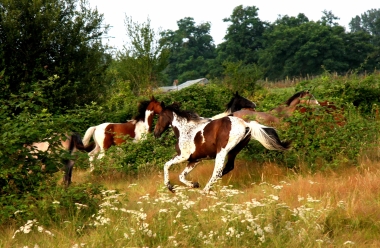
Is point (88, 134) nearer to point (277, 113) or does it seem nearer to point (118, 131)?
point (118, 131)

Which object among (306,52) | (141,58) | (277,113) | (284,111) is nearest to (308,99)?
(284,111)

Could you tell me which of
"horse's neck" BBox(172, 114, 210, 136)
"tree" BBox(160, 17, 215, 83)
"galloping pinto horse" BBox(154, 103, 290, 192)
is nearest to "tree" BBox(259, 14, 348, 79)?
"tree" BBox(160, 17, 215, 83)

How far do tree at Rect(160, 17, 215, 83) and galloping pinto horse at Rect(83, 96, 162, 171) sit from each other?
6982cm

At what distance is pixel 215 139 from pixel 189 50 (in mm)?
88414

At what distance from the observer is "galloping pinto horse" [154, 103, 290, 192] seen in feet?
31.1

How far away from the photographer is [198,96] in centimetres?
1667

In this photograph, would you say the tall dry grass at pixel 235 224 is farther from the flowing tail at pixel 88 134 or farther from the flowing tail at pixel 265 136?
the flowing tail at pixel 88 134

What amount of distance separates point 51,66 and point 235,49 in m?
65.6

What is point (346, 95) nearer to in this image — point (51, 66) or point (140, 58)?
point (51, 66)

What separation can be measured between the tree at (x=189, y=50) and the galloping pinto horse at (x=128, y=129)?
229 ft

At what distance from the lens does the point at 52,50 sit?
18641 millimetres

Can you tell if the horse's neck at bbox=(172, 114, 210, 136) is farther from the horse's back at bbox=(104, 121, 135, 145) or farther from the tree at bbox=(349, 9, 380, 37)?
the tree at bbox=(349, 9, 380, 37)

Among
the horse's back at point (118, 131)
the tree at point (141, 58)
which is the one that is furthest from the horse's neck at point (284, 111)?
the tree at point (141, 58)

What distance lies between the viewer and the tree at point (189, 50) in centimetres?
8888
